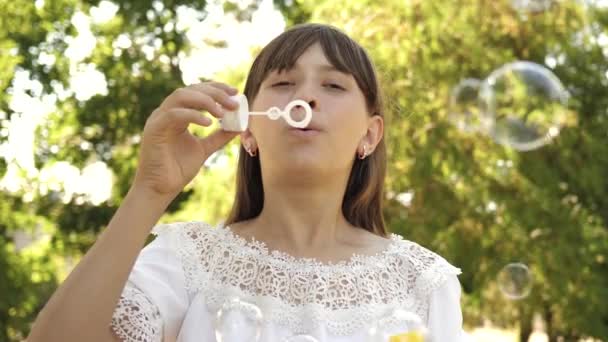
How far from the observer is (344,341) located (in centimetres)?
224

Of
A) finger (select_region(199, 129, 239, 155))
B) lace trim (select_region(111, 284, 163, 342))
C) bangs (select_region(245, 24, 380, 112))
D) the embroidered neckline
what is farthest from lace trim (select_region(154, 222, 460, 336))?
bangs (select_region(245, 24, 380, 112))

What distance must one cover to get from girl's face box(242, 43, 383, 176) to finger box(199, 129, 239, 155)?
13 cm

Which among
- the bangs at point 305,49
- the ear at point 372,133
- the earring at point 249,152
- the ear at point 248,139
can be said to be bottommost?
the earring at point 249,152

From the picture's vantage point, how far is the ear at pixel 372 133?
2.53 metres

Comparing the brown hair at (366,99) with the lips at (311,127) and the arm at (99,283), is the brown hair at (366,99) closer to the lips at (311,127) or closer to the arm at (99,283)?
the lips at (311,127)

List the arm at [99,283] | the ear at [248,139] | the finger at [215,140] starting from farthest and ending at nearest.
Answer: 1. the ear at [248,139]
2. the finger at [215,140]
3. the arm at [99,283]

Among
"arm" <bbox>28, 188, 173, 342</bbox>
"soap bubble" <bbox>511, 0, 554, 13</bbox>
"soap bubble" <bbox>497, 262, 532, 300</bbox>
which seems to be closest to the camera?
"arm" <bbox>28, 188, 173, 342</bbox>

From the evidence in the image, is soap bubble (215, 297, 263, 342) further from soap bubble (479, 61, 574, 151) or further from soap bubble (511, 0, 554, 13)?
soap bubble (511, 0, 554, 13)

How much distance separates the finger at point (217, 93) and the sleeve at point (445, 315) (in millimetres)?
662

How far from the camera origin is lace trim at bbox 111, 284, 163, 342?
2.04 metres

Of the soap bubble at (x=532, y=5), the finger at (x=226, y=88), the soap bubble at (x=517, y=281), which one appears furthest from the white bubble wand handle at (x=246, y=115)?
the soap bubble at (x=532, y=5)

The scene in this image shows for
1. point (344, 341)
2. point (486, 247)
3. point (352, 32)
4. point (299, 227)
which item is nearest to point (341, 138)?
point (299, 227)

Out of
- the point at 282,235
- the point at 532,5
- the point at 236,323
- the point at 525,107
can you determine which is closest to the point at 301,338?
the point at 236,323

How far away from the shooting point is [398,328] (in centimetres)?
227
